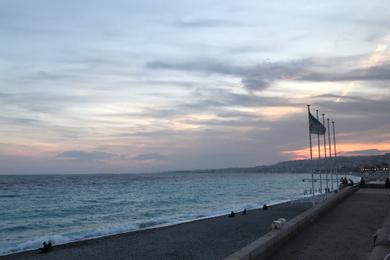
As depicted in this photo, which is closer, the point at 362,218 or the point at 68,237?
the point at 362,218

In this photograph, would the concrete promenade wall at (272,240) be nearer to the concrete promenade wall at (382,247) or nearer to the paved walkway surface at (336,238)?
the paved walkway surface at (336,238)

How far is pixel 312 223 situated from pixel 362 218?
383cm

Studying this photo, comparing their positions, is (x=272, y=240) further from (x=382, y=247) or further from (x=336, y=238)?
(x=336, y=238)

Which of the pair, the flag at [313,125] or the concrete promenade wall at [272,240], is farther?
the flag at [313,125]

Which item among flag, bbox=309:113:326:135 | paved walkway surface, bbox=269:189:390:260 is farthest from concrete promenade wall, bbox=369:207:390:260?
flag, bbox=309:113:326:135

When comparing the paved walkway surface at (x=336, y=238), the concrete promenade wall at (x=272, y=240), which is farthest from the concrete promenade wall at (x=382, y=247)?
the concrete promenade wall at (x=272, y=240)

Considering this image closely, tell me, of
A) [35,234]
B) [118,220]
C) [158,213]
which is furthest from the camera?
[158,213]

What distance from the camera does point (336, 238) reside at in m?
14.4

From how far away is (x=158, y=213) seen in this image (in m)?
40.2

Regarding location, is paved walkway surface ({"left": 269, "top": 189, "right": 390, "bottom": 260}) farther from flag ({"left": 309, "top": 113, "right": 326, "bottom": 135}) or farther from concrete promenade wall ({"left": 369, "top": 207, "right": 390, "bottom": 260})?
flag ({"left": 309, "top": 113, "right": 326, "bottom": 135})

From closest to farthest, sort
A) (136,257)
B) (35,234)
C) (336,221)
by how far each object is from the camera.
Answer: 1. (136,257)
2. (336,221)
3. (35,234)

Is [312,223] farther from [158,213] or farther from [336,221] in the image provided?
[158,213]

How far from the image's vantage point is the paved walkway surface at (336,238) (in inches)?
469

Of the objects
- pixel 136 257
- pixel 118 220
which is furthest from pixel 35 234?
pixel 136 257
